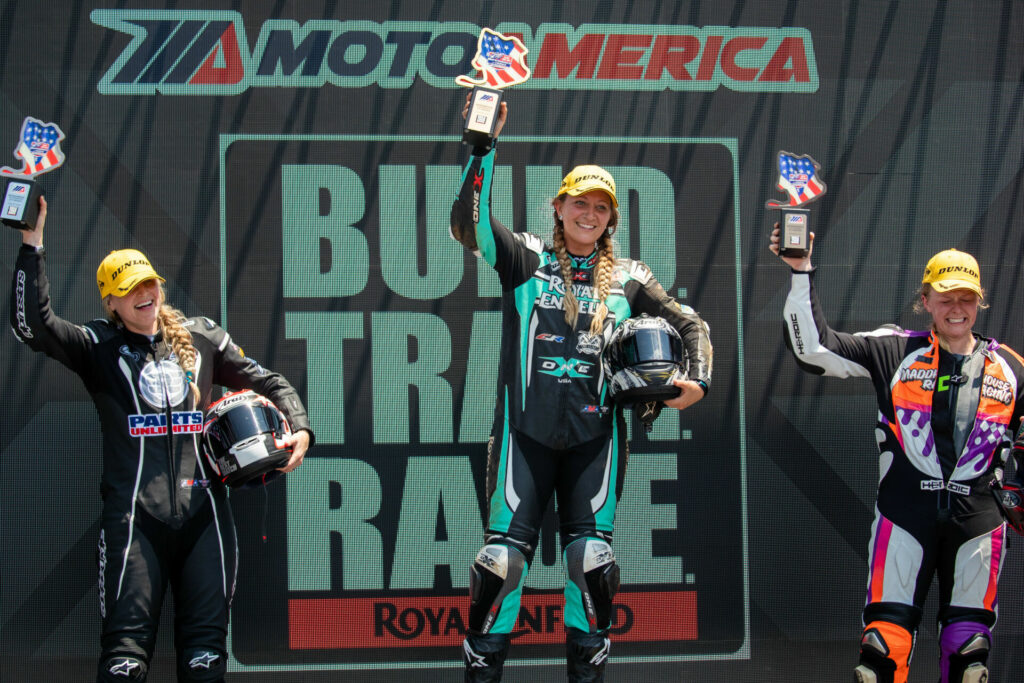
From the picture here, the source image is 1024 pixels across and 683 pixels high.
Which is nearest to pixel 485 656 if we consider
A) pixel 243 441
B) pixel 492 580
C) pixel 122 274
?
pixel 492 580

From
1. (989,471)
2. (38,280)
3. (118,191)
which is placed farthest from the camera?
(118,191)

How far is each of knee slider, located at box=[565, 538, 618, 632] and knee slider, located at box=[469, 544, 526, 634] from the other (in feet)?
0.54

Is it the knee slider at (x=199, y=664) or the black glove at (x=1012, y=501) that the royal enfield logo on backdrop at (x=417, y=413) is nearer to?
the knee slider at (x=199, y=664)

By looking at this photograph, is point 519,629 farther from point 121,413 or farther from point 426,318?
point 121,413

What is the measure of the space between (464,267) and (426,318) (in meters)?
0.27

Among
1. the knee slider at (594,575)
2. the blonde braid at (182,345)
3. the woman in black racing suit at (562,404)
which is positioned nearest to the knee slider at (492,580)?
the woman in black racing suit at (562,404)

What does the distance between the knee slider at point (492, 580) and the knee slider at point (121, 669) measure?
3.41 feet

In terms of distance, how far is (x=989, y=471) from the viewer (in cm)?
300

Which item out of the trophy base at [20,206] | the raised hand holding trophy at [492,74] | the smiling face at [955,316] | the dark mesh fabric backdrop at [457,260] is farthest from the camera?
the dark mesh fabric backdrop at [457,260]

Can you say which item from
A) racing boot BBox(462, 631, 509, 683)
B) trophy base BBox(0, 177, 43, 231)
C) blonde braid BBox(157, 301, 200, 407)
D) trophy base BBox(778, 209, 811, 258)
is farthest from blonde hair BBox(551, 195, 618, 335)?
trophy base BBox(0, 177, 43, 231)

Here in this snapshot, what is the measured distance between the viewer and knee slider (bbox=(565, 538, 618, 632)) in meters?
2.74

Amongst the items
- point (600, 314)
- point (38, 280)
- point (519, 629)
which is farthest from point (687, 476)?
point (38, 280)

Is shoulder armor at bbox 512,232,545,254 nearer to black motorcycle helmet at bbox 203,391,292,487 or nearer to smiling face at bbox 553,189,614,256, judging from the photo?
smiling face at bbox 553,189,614,256

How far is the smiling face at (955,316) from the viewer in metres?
3.03
